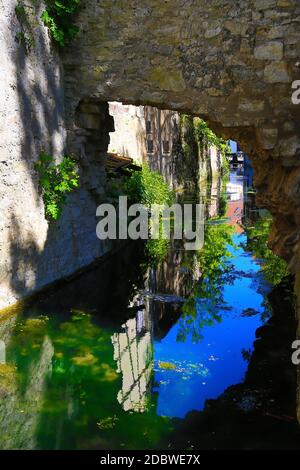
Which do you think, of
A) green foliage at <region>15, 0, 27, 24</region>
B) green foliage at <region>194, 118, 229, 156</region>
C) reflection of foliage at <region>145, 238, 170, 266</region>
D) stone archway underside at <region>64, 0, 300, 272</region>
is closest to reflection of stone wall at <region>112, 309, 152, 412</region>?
stone archway underside at <region>64, 0, 300, 272</region>

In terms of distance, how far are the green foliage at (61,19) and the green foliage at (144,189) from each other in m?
3.52

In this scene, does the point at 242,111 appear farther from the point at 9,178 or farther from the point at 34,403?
the point at 34,403

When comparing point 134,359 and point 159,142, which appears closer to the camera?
point 134,359

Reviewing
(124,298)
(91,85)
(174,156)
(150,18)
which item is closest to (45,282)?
(124,298)

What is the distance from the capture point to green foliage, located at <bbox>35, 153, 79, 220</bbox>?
21.8 ft

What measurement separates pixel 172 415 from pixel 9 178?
3339 millimetres

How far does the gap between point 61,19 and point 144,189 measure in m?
4.33

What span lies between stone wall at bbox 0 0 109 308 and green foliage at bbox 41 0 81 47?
0.38ft

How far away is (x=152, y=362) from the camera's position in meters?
5.34

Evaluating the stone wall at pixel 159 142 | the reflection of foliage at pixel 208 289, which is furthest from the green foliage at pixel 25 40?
the stone wall at pixel 159 142

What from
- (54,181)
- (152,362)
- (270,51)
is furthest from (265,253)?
(152,362)

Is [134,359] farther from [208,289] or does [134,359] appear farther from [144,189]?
[144,189]

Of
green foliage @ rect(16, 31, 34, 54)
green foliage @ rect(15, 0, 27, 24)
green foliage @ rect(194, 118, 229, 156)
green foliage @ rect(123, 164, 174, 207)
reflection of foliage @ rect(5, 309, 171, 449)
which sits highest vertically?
green foliage @ rect(194, 118, 229, 156)

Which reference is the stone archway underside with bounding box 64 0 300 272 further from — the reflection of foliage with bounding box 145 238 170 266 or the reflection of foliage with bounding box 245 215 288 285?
the reflection of foliage with bounding box 145 238 170 266
